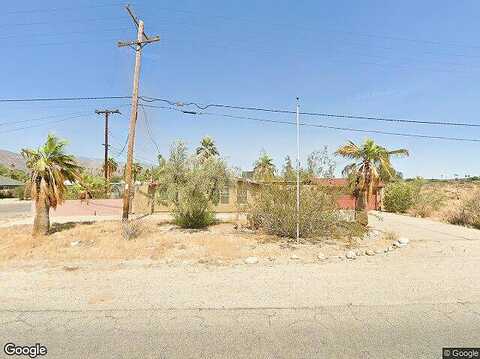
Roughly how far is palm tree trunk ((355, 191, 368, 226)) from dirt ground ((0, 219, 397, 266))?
112 cm

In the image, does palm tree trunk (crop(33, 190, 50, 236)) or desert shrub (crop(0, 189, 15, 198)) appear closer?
palm tree trunk (crop(33, 190, 50, 236))

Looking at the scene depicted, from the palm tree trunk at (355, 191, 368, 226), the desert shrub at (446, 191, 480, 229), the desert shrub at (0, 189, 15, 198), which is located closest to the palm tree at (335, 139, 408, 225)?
the palm tree trunk at (355, 191, 368, 226)

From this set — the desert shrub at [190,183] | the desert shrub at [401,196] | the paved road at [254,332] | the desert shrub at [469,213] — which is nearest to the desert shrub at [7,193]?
the desert shrub at [190,183]

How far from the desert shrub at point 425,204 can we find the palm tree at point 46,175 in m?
23.0

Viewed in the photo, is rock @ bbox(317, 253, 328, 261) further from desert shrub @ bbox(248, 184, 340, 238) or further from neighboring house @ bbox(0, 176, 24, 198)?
neighboring house @ bbox(0, 176, 24, 198)

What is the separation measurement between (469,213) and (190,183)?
1564cm

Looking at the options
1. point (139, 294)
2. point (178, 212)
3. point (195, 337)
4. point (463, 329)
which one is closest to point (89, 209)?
point (178, 212)

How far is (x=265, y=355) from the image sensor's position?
12.5 feet

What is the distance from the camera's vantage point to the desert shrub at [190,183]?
47.6 feet

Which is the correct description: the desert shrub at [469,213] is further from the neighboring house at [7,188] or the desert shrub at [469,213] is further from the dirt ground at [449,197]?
the neighboring house at [7,188]

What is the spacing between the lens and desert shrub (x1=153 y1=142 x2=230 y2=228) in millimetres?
14500

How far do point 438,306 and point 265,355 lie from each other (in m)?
3.53

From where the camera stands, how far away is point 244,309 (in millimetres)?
5348

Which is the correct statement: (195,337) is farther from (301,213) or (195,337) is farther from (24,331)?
(301,213)
